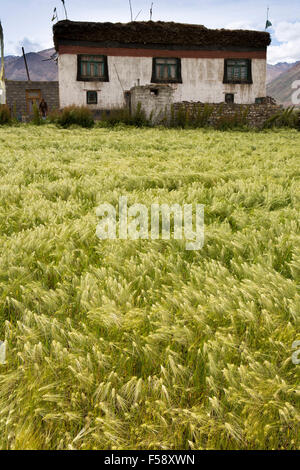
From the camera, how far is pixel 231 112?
19625 mm

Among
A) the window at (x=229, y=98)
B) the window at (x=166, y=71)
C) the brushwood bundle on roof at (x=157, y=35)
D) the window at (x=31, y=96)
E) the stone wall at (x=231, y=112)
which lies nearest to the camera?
the stone wall at (x=231, y=112)

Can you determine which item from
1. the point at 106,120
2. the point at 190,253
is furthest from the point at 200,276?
the point at 106,120

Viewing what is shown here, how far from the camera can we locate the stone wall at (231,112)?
61.7 ft

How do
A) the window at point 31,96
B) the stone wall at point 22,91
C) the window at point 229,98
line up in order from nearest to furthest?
1. the window at point 229,98
2. the stone wall at point 22,91
3. the window at point 31,96

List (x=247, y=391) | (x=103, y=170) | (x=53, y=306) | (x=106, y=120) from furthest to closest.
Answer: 1. (x=106, y=120)
2. (x=103, y=170)
3. (x=53, y=306)
4. (x=247, y=391)

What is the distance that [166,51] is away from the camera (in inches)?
1043

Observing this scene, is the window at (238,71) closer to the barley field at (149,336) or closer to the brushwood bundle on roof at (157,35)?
the brushwood bundle on roof at (157,35)

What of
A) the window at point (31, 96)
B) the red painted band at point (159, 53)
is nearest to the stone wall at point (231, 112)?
the red painted band at point (159, 53)

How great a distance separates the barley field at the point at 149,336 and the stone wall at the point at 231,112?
16624 millimetres

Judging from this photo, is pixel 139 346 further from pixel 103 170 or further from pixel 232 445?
pixel 103 170

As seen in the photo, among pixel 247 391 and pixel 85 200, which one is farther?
pixel 85 200

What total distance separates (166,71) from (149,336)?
28168 millimetres

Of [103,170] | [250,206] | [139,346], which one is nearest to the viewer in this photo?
[139,346]

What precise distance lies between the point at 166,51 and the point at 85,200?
26.1m
